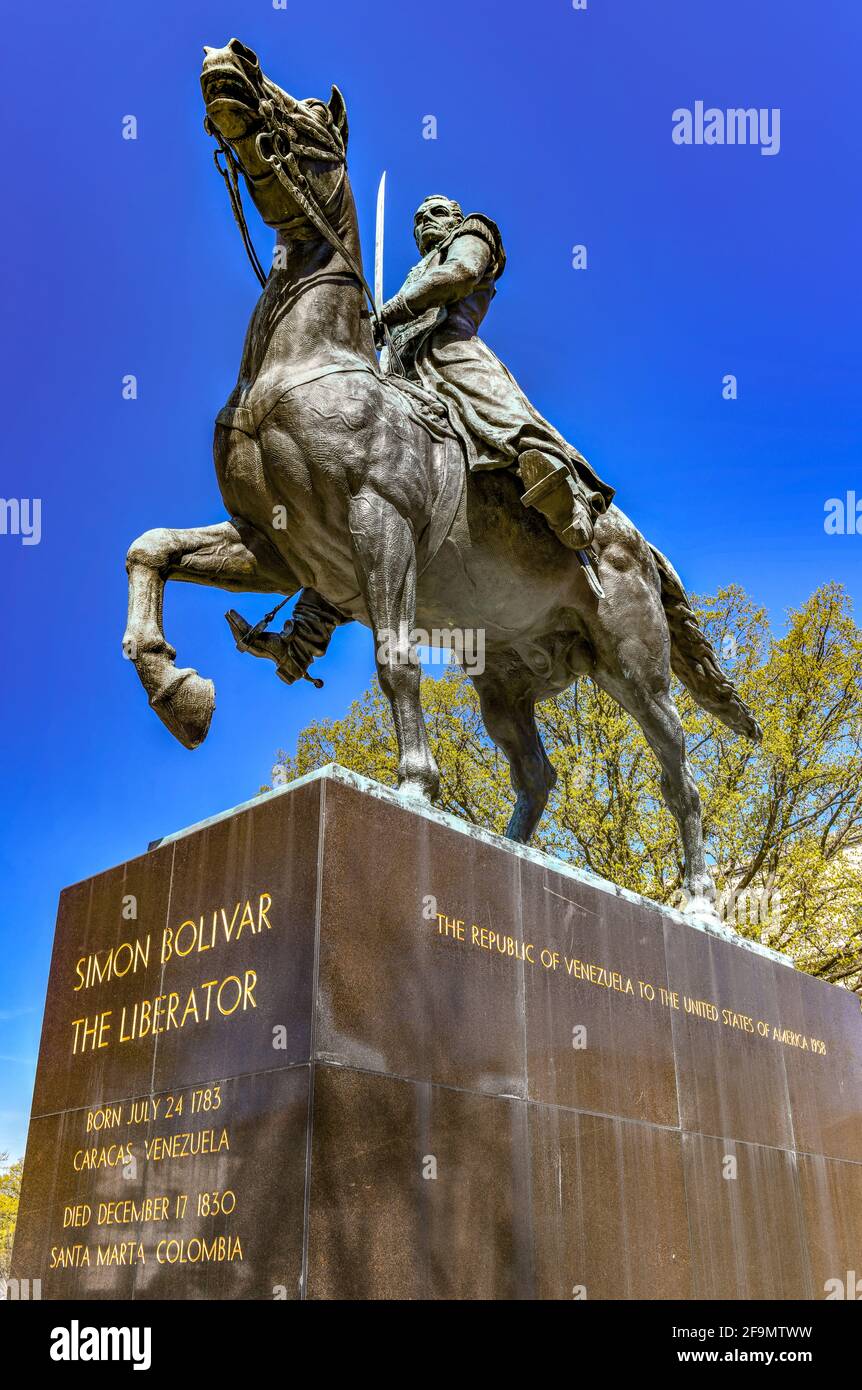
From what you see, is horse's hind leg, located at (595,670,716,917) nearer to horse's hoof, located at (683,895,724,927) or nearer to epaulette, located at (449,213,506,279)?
horse's hoof, located at (683,895,724,927)

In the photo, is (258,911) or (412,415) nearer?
(258,911)

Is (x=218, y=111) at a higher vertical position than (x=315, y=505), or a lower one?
higher

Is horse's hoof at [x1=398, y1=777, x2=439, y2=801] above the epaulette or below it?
below

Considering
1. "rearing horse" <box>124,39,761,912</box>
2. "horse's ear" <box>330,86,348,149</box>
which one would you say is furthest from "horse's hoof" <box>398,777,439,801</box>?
"horse's ear" <box>330,86,348,149</box>

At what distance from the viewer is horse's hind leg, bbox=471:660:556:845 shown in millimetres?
8617

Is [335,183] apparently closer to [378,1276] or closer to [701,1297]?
[378,1276]

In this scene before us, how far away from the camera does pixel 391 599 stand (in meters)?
6.41

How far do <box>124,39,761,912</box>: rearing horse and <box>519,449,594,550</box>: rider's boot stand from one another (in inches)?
9.3

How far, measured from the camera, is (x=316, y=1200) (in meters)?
4.30

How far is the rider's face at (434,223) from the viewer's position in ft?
28.5

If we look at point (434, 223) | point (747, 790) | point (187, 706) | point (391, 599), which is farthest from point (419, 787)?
point (747, 790)
